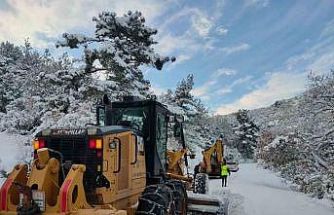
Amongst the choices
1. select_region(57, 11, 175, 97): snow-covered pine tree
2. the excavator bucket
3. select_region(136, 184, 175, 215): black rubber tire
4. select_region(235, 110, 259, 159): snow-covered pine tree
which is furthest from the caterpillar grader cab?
select_region(235, 110, 259, 159): snow-covered pine tree

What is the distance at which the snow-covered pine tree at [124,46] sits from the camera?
20.6 meters

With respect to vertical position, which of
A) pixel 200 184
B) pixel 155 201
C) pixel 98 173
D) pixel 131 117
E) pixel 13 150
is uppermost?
pixel 131 117

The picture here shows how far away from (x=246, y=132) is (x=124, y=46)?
179 feet

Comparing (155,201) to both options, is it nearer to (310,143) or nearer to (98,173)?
(98,173)

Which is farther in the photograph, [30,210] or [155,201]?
[155,201]

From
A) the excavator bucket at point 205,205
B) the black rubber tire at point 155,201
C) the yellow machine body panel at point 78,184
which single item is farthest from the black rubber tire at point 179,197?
the yellow machine body panel at point 78,184

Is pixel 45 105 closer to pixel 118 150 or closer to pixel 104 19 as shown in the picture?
pixel 104 19

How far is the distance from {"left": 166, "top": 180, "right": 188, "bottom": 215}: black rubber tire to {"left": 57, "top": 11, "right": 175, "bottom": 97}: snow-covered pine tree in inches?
429

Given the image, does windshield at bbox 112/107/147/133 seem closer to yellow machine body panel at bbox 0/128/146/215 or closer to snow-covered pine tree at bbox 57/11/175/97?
yellow machine body panel at bbox 0/128/146/215

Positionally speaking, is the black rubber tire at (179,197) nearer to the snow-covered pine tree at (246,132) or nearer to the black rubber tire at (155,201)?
the black rubber tire at (155,201)

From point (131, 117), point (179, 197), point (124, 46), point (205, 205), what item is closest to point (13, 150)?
point (124, 46)

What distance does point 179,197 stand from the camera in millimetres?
9609

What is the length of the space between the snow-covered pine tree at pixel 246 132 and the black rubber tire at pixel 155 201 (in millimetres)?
65425

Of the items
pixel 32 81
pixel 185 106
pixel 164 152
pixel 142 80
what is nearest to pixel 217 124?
pixel 185 106
